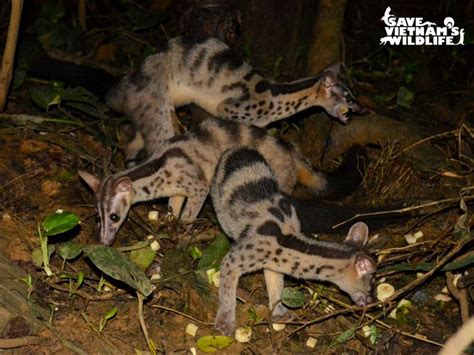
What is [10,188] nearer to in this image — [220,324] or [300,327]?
[220,324]

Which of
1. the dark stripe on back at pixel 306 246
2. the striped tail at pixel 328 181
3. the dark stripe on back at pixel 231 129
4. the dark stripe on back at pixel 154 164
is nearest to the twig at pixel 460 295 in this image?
the dark stripe on back at pixel 306 246

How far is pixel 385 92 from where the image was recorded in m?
8.13

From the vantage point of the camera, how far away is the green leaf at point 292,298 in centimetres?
475

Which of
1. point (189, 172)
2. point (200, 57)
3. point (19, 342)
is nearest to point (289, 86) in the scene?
point (200, 57)

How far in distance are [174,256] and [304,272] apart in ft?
3.44

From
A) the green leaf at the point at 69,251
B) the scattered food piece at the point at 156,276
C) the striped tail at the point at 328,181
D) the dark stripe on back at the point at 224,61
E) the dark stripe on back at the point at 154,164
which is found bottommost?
the scattered food piece at the point at 156,276

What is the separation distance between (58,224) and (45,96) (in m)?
2.21

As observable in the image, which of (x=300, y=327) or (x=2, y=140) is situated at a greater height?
(x=2, y=140)

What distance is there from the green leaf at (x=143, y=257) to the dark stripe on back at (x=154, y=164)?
0.73 m

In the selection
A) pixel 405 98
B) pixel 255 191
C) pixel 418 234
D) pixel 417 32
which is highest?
pixel 417 32

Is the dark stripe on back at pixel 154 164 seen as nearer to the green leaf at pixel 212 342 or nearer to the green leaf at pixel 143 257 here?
the green leaf at pixel 143 257

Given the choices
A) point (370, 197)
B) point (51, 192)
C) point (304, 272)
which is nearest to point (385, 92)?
point (370, 197)

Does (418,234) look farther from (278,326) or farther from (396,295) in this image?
(278,326)

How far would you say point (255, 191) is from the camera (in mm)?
5156
